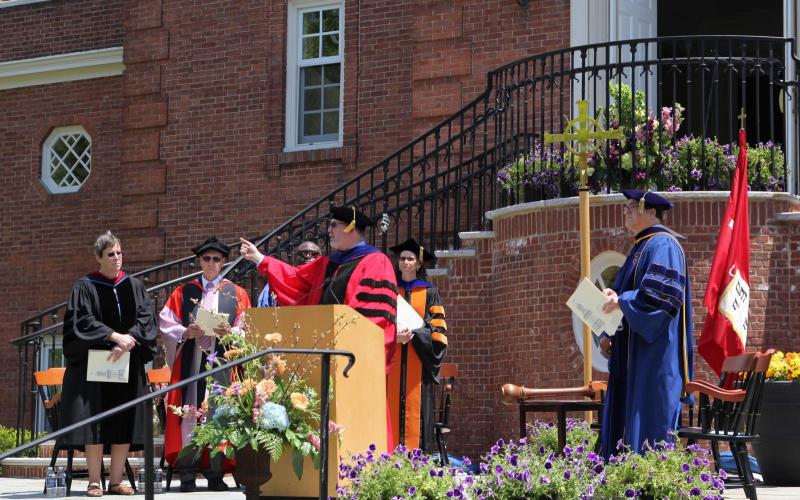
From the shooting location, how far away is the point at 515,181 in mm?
13594

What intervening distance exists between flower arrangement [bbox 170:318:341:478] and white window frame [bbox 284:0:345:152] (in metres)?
9.98

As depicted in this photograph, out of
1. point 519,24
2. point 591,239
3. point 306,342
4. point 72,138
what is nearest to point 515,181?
point 591,239

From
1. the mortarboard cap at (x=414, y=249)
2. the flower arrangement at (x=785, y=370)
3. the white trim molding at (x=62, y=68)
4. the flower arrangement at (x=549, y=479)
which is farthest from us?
the white trim molding at (x=62, y=68)

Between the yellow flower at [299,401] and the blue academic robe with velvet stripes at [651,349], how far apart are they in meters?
2.03

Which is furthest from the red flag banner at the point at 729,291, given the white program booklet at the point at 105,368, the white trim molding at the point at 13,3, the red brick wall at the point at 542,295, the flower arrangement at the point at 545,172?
the white trim molding at the point at 13,3

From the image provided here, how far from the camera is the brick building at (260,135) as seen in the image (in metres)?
13.2

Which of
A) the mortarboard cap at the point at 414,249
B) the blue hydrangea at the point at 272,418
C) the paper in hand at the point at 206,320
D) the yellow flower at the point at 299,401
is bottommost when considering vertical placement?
the blue hydrangea at the point at 272,418

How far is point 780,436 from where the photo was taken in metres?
10.7

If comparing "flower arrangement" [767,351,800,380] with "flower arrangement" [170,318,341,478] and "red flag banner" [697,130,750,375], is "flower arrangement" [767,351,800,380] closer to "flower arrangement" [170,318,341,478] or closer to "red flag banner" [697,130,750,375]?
"red flag banner" [697,130,750,375]

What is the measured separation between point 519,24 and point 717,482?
963 cm

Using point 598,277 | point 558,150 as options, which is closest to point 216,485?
point 598,277

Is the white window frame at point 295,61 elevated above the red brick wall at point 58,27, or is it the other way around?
the red brick wall at point 58,27

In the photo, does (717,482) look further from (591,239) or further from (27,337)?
(27,337)

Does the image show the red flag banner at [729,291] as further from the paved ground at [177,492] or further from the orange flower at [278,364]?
the orange flower at [278,364]
